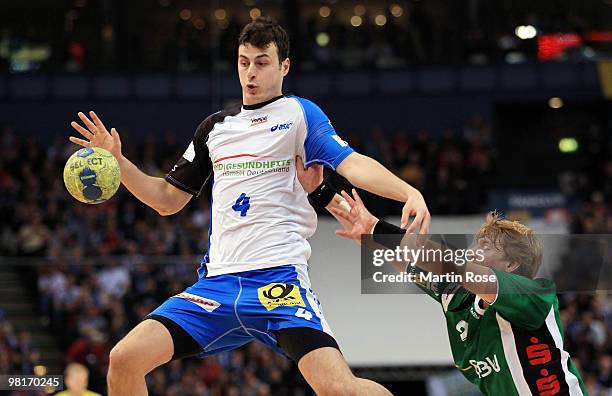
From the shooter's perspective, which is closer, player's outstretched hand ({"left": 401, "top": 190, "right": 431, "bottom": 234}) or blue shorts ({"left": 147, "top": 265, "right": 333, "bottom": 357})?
player's outstretched hand ({"left": 401, "top": 190, "right": 431, "bottom": 234})

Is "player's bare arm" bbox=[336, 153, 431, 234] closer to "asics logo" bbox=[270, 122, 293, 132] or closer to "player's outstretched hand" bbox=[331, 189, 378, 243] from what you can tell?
"player's outstretched hand" bbox=[331, 189, 378, 243]

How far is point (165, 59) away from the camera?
27.7 metres

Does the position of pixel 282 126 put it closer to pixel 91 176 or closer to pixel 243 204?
pixel 243 204

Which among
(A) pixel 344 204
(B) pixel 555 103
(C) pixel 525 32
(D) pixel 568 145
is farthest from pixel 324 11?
(A) pixel 344 204

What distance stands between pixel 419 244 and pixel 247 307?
111cm

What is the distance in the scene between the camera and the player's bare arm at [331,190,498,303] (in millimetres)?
5340

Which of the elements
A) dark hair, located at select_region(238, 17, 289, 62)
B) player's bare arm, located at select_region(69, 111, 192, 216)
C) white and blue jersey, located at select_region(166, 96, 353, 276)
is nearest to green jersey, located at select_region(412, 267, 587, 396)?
white and blue jersey, located at select_region(166, 96, 353, 276)

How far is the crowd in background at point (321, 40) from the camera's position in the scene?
27.2 m

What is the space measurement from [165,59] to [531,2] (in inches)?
403

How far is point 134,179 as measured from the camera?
20.8ft

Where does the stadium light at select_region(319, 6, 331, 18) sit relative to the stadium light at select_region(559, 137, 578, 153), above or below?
above

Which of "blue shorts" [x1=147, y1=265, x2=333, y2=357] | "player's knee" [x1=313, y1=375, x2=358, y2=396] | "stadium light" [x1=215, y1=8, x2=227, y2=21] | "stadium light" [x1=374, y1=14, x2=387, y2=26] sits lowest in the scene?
"player's knee" [x1=313, y1=375, x2=358, y2=396]

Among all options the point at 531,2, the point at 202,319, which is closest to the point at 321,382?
the point at 202,319

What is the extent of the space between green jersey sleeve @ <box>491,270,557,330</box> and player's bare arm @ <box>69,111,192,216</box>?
7.08 ft
